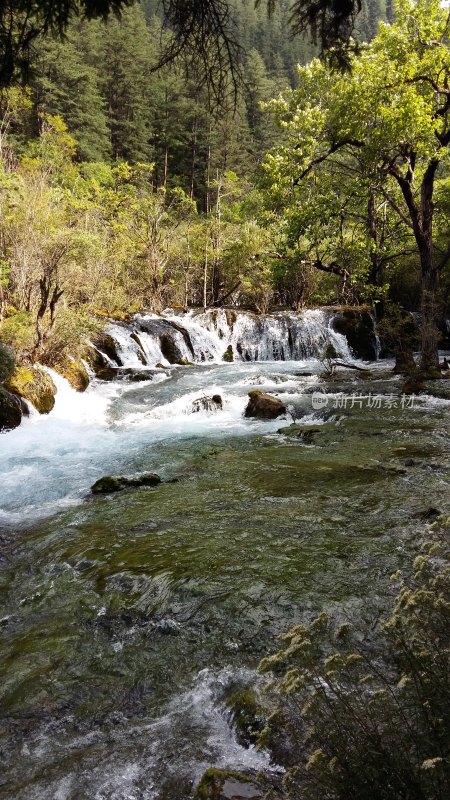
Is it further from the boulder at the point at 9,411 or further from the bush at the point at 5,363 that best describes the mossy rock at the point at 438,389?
the boulder at the point at 9,411

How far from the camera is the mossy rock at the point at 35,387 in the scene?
43.1 feet

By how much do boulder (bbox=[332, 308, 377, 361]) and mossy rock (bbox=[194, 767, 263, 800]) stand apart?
931 inches

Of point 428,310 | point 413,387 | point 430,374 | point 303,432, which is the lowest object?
point 303,432

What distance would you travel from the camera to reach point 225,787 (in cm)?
247

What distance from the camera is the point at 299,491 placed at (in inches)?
288

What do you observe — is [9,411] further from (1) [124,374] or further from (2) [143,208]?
(2) [143,208]

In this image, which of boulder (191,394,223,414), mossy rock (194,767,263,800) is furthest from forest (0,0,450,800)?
boulder (191,394,223,414)

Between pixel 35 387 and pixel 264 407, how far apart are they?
21.5ft

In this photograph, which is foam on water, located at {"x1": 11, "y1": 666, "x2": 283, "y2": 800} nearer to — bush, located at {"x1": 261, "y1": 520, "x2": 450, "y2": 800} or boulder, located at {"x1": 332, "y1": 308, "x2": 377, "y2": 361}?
bush, located at {"x1": 261, "y1": 520, "x2": 450, "y2": 800}

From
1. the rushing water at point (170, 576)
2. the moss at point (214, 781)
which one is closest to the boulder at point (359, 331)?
the rushing water at point (170, 576)

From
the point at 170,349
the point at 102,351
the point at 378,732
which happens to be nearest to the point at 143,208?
the point at 170,349

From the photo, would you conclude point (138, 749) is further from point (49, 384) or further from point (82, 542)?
point (49, 384)

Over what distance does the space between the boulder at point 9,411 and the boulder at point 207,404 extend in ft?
15.4

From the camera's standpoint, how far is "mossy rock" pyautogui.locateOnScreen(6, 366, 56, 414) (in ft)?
43.1
